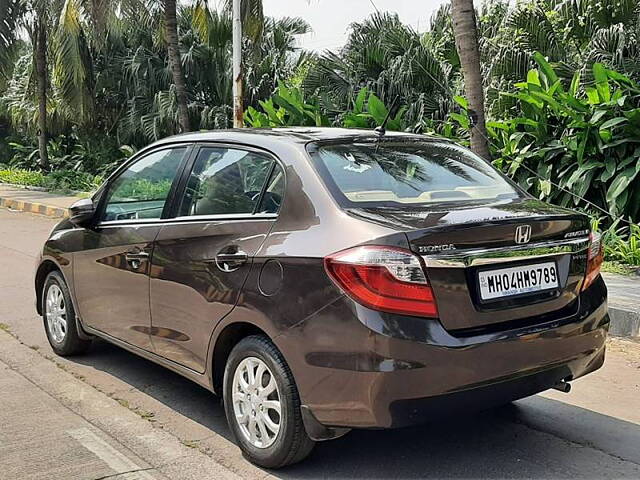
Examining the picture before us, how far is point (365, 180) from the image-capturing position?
356 centimetres

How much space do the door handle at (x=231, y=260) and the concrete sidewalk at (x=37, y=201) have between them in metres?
11.9

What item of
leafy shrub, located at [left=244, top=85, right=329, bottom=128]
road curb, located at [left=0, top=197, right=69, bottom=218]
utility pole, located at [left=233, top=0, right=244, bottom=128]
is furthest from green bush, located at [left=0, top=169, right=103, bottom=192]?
leafy shrub, located at [left=244, top=85, right=329, bottom=128]

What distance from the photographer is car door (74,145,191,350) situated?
4.18m

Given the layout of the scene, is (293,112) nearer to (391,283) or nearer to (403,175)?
(403,175)

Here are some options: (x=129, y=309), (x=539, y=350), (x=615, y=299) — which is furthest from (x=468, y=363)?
(x=615, y=299)

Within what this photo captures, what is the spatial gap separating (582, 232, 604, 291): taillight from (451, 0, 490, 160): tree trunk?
4.65m

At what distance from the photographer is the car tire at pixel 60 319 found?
5.08m

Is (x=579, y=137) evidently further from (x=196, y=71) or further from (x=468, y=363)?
(x=196, y=71)

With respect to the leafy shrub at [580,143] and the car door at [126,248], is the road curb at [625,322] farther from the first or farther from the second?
the car door at [126,248]

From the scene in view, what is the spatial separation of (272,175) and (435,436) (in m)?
1.55

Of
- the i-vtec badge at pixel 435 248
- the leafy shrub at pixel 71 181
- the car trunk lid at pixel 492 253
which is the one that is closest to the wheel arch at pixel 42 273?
the car trunk lid at pixel 492 253

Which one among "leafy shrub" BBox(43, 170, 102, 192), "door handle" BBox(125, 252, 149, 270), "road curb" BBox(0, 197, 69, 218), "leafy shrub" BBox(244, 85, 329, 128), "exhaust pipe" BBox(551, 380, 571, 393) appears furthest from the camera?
"leafy shrub" BBox(43, 170, 102, 192)

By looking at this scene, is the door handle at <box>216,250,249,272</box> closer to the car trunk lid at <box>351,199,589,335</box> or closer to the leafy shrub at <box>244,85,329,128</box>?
the car trunk lid at <box>351,199,589,335</box>

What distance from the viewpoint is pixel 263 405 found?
11.1ft
